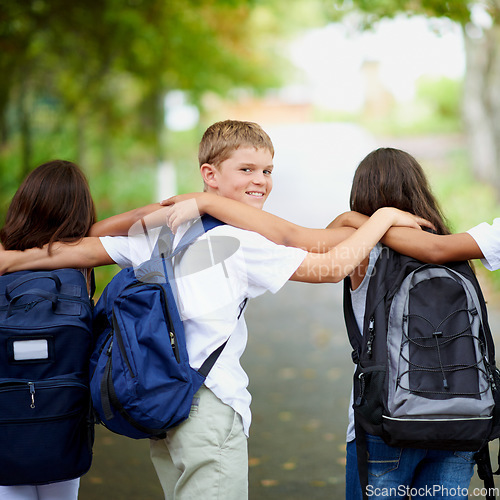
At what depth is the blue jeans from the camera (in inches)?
96.3

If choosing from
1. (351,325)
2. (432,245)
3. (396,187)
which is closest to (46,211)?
(351,325)

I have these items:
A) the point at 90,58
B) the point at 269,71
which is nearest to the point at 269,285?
the point at 90,58

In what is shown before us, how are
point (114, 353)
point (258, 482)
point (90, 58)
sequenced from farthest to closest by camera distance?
1. point (90, 58)
2. point (258, 482)
3. point (114, 353)

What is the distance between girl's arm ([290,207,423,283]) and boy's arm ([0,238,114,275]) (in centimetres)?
83

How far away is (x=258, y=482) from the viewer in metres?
4.60

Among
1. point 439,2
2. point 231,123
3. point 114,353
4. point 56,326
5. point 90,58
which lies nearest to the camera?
point 114,353

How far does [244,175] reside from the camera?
2.59m

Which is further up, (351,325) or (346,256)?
(346,256)

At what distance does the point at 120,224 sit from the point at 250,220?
1.95 ft

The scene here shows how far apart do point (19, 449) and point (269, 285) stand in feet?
3.63

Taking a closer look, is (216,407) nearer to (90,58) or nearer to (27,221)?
(27,221)

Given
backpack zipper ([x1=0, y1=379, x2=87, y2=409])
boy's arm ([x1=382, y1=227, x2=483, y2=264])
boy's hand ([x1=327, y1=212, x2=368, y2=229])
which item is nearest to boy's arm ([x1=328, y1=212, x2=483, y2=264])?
boy's arm ([x1=382, y1=227, x2=483, y2=264])

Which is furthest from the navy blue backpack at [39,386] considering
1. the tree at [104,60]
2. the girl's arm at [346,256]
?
the tree at [104,60]

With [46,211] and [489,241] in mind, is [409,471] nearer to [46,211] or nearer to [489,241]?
[489,241]
